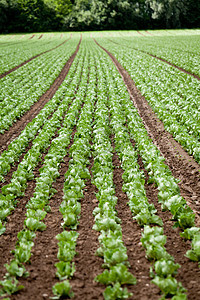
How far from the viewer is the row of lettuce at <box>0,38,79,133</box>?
12.2m

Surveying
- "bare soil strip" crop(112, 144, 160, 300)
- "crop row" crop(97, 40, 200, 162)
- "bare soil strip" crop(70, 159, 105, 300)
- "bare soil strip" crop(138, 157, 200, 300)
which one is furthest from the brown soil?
"crop row" crop(97, 40, 200, 162)

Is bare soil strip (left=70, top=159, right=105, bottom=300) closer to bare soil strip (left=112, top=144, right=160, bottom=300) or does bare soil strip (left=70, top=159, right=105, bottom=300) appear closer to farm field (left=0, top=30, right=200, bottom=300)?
farm field (left=0, top=30, right=200, bottom=300)

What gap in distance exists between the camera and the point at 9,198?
5.74 meters

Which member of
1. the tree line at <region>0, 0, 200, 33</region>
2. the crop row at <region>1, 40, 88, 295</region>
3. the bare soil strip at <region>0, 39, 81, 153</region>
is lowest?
the crop row at <region>1, 40, 88, 295</region>

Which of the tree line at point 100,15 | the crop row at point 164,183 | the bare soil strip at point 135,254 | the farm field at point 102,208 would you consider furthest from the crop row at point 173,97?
the tree line at point 100,15

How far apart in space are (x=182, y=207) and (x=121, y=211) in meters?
1.37

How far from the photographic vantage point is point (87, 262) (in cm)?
443

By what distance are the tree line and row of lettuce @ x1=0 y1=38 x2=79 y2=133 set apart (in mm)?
59331

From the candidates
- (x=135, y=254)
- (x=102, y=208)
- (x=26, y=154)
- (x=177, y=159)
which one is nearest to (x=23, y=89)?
(x=26, y=154)

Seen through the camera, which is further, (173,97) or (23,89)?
(23,89)

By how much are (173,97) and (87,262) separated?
10.9 metres

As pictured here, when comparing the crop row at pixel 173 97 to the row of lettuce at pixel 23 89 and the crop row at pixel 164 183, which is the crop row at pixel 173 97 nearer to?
the crop row at pixel 164 183

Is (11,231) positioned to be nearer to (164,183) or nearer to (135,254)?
(135,254)

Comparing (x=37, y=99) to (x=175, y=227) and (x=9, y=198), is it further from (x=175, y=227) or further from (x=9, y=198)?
(x=175, y=227)
